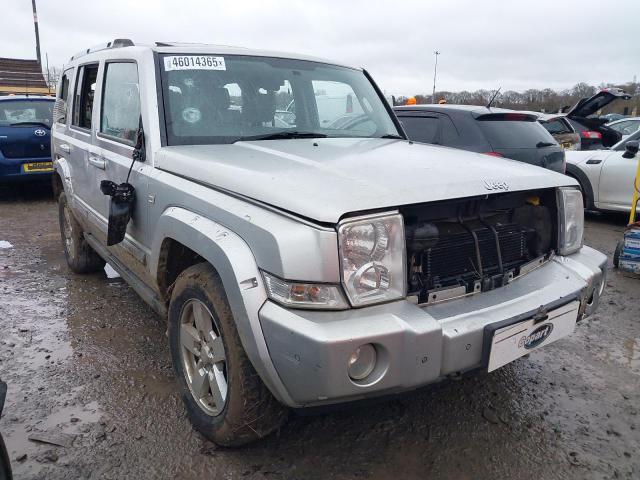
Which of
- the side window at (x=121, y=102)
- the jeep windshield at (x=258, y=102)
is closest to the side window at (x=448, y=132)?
the jeep windshield at (x=258, y=102)

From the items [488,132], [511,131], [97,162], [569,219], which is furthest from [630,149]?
[97,162]

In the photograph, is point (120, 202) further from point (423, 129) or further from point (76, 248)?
point (423, 129)

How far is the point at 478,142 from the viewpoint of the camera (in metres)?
5.45

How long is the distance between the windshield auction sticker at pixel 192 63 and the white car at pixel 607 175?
609 centimetres

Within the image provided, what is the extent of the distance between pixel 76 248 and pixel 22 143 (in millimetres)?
4310

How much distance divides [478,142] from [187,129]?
11.7ft

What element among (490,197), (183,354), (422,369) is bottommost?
(183,354)

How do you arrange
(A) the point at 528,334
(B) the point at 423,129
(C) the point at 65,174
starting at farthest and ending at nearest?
1. (B) the point at 423,129
2. (C) the point at 65,174
3. (A) the point at 528,334

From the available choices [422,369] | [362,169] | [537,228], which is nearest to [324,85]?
[362,169]

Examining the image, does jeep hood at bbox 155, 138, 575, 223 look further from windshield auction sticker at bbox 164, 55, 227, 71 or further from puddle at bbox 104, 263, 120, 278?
puddle at bbox 104, 263, 120, 278

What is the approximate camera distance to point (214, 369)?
2.36 metres

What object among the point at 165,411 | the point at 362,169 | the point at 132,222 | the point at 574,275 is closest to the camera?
the point at 362,169

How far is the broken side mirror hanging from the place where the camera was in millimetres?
2938

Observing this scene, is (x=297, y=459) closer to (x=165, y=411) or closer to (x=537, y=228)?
(x=165, y=411)
